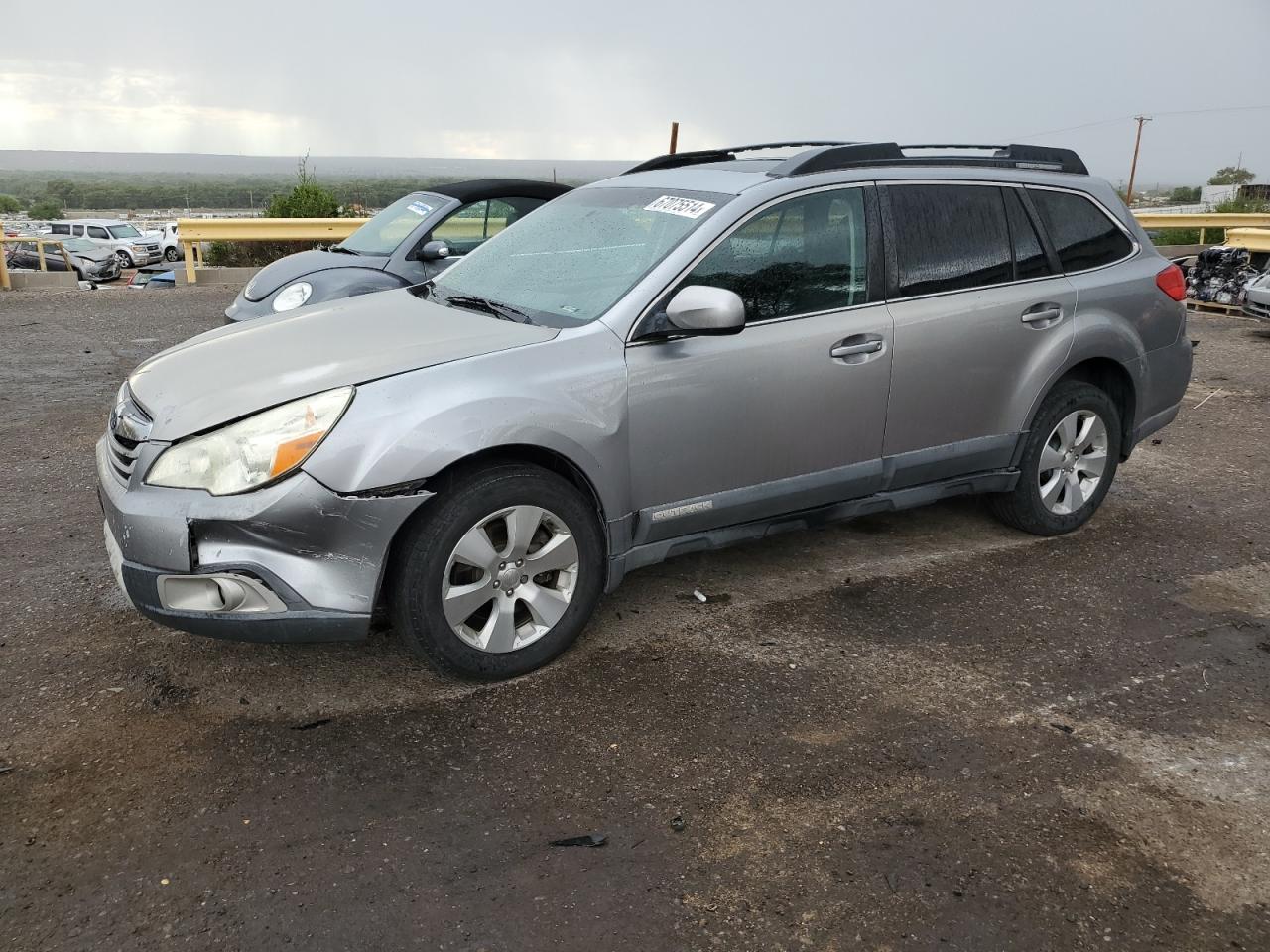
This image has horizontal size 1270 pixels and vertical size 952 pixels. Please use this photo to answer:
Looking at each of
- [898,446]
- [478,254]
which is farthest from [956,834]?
[478,254]

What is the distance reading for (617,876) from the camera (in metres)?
2.72

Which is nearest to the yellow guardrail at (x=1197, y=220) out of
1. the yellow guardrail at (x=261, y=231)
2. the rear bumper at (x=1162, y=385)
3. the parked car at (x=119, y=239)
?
the yellow guardrail at (x=261, y=231)

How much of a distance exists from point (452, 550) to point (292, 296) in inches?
210

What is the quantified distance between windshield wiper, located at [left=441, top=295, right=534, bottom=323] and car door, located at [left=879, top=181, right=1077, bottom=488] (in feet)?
5.05

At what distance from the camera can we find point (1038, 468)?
5.00 metres

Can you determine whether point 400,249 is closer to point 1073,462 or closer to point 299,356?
point 299,356

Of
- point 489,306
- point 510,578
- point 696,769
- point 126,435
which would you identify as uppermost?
Result: point 489,306

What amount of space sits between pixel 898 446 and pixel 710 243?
1253mm

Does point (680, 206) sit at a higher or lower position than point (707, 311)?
higher

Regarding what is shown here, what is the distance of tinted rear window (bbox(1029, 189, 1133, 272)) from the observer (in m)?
4.91

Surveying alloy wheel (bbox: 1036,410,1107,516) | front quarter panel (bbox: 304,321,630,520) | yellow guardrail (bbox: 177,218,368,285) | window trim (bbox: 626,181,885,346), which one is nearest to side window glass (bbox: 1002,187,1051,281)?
alloy wheel (bbox: 1036,410,1107,516)

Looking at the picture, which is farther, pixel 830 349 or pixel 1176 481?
pixel 1176 481

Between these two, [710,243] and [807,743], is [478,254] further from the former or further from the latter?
[807,743]

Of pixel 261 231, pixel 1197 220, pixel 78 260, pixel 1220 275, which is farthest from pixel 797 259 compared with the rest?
pixel 78 260
